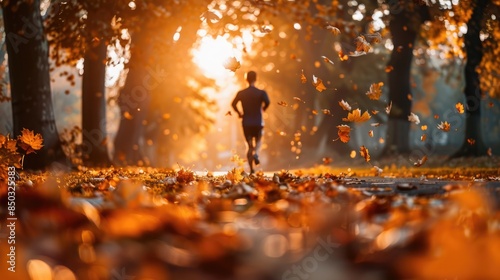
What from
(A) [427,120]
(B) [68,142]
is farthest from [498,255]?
(A) [427,120]

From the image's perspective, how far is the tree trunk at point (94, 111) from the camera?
1717 centimetres

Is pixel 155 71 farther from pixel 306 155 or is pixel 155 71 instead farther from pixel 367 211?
pixel 306 155

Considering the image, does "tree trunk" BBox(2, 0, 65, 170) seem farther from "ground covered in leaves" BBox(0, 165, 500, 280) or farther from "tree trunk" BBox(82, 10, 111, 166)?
"ground covered in leaves" BBox(0, 165, 500, 280)

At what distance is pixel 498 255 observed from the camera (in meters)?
2.14

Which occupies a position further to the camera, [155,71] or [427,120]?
[427,120]

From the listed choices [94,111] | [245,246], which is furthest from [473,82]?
[245,246]

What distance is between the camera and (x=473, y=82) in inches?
1027

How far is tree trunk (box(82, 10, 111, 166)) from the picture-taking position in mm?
17172

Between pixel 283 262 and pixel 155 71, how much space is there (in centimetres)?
1902

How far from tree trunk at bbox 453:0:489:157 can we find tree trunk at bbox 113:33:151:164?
11705mm

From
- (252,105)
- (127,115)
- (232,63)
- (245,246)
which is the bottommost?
(245,246)

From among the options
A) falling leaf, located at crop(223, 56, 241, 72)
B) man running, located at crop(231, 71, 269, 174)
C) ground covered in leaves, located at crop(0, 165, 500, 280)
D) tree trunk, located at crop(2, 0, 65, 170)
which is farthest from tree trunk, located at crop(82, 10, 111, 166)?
ground covered in leaves, located at crop(0, 165, 500, 280)

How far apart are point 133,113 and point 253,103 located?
8.00m

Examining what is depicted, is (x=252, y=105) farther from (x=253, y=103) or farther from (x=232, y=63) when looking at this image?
(x=232, y=63)
